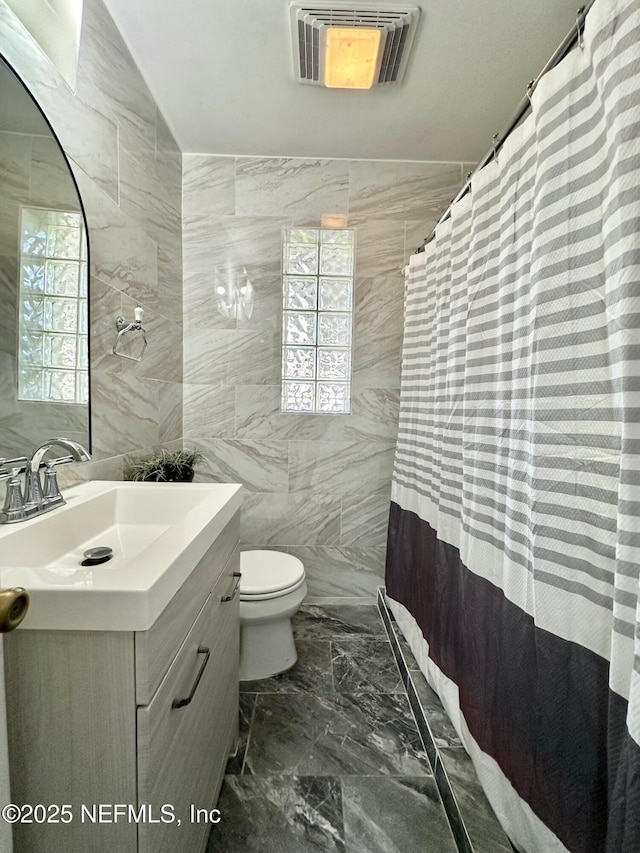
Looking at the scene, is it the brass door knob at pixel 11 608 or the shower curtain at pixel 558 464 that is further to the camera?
the shower curtain at pixel 558 464

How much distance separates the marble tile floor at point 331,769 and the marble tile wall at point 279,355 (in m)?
0.63

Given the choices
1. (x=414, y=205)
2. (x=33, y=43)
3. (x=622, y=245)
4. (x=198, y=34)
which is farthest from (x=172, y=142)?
(x=622, y=245)

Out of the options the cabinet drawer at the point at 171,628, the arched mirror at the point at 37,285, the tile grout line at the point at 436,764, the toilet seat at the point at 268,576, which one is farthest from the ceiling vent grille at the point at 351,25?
the tile grout line at the point at 436,764

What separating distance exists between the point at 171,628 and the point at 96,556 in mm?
367

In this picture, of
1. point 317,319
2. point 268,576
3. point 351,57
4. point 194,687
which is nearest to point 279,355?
point 317,319

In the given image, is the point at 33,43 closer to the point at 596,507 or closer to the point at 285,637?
the point at 596,507

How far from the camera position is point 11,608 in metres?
0.41

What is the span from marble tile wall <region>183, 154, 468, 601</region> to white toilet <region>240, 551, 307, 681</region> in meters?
0.51

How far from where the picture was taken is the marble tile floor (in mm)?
967

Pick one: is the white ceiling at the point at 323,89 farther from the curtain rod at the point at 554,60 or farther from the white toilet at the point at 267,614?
the white toilet at the point at 267,614

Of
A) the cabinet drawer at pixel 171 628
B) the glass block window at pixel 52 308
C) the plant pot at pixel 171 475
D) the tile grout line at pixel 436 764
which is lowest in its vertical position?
the tile grout line at pixel 436 764

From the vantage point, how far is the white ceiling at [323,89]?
127 centimetres

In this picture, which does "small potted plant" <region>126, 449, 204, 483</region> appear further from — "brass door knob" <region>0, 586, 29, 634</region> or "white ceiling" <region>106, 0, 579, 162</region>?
"white ceiling" <region>106, 0, 579, 162</region>

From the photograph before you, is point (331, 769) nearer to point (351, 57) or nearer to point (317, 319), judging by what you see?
point (317, 319)
